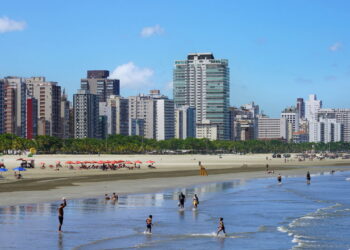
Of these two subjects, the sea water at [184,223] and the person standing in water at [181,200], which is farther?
the person standing in water at [181,200]

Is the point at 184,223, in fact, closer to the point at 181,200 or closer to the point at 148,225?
the point at 148,225

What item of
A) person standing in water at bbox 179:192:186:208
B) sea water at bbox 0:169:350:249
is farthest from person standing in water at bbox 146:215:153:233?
person standing in water at bbox 179:192:186:208

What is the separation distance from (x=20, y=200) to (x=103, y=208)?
28.0 ft

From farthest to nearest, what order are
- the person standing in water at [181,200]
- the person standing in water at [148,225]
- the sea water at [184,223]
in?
the person standing in water at [181,200], the person standing in water at [148,225], the sea water at [184,223]

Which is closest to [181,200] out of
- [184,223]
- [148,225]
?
[184,223]

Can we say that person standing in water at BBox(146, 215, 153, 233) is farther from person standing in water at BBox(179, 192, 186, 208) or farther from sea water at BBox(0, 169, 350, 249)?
person standing in water at BBox(179, 192, 186, 208)

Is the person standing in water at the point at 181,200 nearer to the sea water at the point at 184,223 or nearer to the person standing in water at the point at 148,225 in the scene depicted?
the sea water at the point at 184,223

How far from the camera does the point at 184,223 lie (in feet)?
151

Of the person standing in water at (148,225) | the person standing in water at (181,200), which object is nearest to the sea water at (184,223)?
the person standing in water at (181,200)

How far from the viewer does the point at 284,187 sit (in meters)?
83.2

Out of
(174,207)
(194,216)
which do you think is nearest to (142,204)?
(174,207)

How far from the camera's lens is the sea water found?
37406 millimetres

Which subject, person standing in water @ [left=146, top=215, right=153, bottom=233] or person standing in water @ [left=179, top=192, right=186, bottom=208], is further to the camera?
person standing in water @ [left=179, top=192, right=186, bottom=208]

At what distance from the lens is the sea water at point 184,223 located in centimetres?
3741
